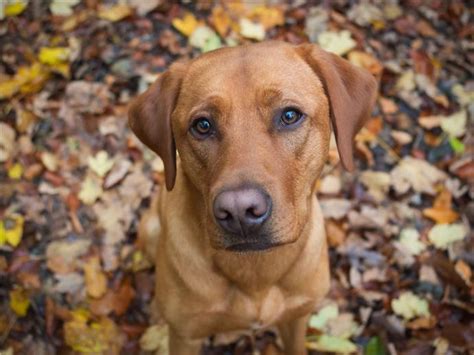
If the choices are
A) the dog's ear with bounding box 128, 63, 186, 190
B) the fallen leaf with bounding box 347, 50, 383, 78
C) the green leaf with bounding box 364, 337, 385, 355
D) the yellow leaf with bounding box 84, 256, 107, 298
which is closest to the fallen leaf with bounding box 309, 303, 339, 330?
the green leaf with bounding box 364, 337, 385, 355

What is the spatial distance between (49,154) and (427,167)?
10.3 feet

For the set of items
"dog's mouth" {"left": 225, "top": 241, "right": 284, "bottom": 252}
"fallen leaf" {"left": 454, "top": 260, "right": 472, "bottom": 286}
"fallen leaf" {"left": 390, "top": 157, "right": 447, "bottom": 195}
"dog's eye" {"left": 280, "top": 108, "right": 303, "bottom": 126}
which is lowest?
"fallen leaf" {"left": 454, "top": 260, "right": 472, "bottom": 286}

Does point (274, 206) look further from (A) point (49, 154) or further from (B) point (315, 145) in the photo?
(A) point (49, 154)

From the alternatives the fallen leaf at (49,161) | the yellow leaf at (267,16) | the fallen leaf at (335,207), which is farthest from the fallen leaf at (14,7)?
the fallen leaf at (335,207)

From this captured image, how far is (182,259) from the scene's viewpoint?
10.2 feet

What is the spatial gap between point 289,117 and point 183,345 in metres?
1.56

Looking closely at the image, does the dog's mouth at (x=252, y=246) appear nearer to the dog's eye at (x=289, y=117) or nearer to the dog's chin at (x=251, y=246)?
the dog's chin at (x=251, y=246)

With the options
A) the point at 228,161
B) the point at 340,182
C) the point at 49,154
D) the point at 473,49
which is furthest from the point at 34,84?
the point at 473,49

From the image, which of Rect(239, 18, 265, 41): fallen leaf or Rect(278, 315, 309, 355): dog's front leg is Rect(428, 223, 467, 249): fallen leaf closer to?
Rect(278, 315, 309, 355): dog's front leg

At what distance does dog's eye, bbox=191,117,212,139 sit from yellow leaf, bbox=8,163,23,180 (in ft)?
8.49

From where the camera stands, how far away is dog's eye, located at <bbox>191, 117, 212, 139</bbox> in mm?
2789

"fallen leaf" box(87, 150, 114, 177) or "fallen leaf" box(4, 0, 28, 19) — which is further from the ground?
"fallen leaf" box(4, 0, 28, 19)

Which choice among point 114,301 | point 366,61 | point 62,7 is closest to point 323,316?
point 114,301

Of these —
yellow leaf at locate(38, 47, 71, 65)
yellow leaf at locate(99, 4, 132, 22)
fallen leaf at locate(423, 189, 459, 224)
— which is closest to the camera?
fallen leaf at locate(423, 189, 459, 224)
